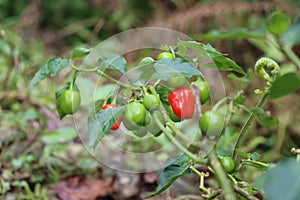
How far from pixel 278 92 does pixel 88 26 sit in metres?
1.95

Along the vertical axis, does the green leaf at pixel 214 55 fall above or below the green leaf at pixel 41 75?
below

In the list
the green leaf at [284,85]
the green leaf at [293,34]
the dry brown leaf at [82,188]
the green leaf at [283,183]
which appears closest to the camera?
the green leaf at [283,183]

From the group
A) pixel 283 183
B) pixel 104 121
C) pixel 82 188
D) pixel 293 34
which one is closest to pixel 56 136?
pixel 82 188

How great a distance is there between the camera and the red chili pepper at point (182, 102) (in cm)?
61

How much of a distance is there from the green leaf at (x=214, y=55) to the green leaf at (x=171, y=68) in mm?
31

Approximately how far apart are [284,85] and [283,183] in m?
0.17

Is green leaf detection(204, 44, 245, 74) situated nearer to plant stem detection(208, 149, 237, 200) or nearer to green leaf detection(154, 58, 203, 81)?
green leaf detection(154, 58, 203, 81)

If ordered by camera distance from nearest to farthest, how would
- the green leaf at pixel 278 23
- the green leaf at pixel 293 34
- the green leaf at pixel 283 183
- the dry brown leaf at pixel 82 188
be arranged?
the green leaf at pixel 283 183, the green leaf at pixel 293 34, the green leaf at pixel 278 23, the dry brown leaf at pixel 82 188

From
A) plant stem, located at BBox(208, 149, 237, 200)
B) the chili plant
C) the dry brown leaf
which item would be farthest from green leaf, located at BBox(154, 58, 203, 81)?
the dry brown leaf

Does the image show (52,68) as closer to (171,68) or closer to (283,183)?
(171,68)

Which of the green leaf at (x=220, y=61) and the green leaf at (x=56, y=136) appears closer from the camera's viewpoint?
the green leaf at (x=220, y=61)

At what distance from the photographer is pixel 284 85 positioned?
0.53 m

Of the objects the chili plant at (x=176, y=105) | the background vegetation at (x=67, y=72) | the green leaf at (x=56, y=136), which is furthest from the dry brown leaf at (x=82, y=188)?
the chili plant at (x=176, y=105)

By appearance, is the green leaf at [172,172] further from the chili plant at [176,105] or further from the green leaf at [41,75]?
the green leaf at [41,75]
